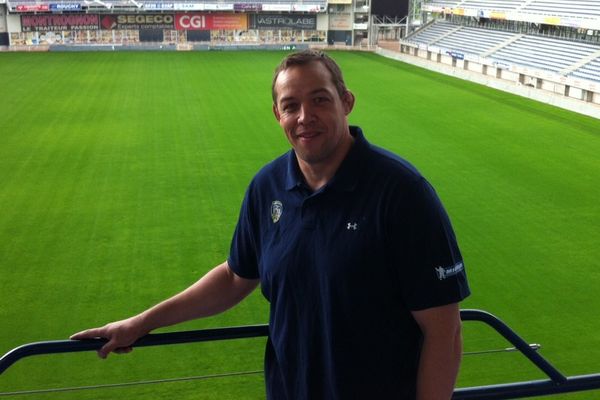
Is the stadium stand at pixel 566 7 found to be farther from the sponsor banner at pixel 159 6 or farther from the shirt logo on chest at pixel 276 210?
the shirt logo on chest at pixel 276 210

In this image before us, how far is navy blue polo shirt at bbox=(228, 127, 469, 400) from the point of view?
1997mm

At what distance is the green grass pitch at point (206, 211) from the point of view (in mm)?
6906

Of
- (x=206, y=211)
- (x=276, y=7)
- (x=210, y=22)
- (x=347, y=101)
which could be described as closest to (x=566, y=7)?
(x=276, y=7)

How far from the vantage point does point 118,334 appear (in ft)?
7.73

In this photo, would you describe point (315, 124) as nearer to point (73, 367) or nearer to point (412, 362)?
point (412, 362)

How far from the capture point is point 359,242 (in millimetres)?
2049

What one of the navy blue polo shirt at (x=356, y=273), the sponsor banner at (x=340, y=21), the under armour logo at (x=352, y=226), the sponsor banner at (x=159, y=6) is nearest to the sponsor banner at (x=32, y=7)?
the sponsor banner at (x=159, y=6)

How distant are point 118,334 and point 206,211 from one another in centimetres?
898

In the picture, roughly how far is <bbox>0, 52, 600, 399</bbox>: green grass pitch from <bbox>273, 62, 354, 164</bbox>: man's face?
448 centimetres

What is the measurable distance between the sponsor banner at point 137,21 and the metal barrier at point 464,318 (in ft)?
143

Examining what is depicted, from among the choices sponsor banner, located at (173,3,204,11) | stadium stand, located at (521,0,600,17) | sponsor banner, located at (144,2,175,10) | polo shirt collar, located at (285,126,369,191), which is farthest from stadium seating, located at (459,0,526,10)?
polo shirt collar, located at (285,126,369,191)

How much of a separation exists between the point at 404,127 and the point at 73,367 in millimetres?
12878

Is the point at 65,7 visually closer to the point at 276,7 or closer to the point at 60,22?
the point at 60,22

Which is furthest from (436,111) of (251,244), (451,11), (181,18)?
(181,18)
